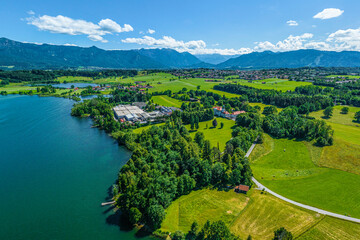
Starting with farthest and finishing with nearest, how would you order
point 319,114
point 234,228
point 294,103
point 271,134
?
point 294,103 < point 319,114 < point 271,134 < point 234,228

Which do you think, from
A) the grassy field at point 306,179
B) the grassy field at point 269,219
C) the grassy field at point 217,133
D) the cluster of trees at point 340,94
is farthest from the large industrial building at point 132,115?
the cluster of trees at point 340,94

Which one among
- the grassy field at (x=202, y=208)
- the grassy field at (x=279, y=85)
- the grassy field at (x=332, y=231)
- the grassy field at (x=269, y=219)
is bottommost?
the grassy field at (x=332, y=231)

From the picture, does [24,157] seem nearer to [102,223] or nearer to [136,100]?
[102,223]

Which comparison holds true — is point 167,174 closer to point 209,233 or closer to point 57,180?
point 209,233

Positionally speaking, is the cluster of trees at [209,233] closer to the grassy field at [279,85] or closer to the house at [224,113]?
the house at [224,113]

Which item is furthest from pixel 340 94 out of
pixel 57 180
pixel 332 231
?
pixel 57 180

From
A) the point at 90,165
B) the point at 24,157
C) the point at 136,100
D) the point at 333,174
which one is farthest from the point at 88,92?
the point at 333,174

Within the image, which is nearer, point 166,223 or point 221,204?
point 166,223
